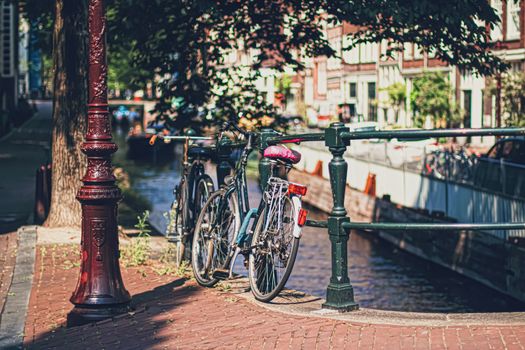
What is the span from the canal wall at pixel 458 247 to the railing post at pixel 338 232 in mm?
11366

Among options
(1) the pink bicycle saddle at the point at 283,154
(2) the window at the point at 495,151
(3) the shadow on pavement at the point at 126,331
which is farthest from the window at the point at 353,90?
(1) the pink bicycle saddle at the point at 283,154

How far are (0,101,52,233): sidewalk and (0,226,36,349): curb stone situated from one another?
9.96 ft

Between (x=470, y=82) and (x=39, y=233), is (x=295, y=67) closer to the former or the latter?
(x=39, y=233)

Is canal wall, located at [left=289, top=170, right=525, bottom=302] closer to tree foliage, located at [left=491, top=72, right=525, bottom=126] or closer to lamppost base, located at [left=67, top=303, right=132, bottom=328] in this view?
tree foliage, located at [left=491, top=72, right=525, bottom=126]

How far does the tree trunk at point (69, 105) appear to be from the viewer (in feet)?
48.5

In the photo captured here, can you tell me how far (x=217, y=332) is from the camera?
7.38 m

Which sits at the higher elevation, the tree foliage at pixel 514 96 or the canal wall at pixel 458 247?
the tree foliage at pixel 514 96

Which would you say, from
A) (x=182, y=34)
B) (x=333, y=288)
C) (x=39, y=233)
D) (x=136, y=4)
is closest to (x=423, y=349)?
(x=333, y=288)

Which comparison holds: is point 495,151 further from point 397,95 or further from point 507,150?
point 397,95

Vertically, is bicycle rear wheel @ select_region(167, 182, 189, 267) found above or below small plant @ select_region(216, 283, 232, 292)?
above

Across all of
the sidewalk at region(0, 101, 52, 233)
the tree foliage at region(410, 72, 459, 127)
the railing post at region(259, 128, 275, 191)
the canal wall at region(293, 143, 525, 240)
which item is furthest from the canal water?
the tree foliage at region(410, 72, 459, 127)

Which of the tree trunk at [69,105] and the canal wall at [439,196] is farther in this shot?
the canal wall at [439,196]

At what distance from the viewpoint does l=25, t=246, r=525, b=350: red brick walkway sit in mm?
6707

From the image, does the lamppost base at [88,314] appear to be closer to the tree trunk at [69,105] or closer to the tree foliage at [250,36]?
the tree trunk at [69,105]
